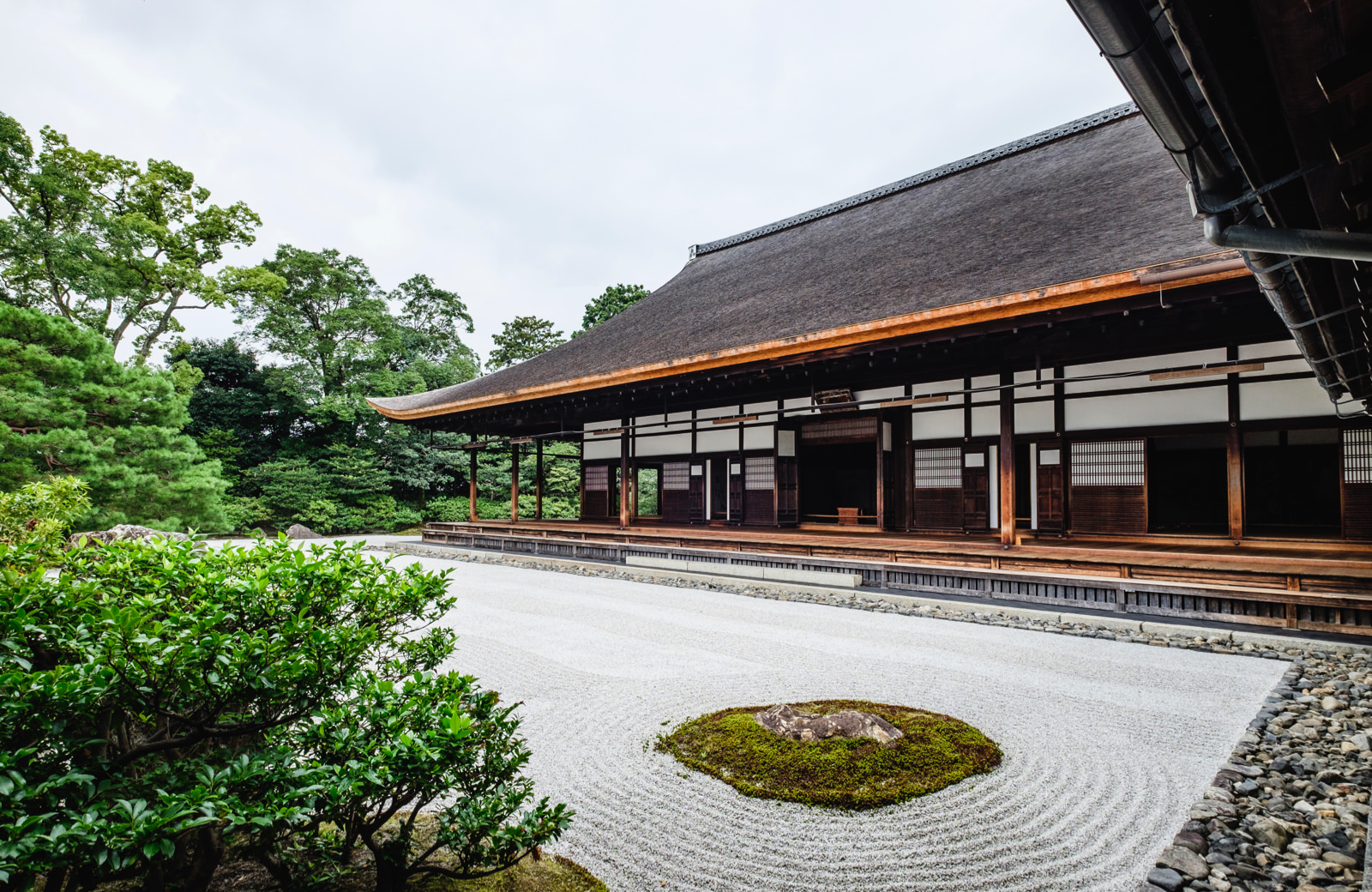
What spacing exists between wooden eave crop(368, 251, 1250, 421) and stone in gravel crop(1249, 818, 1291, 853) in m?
4.53

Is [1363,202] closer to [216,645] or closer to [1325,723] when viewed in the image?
[1325,723]

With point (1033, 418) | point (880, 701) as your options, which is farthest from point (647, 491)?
point (880, 701)

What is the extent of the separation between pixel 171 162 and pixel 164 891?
26369mm

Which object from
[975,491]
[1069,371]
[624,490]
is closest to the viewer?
[1069,371]

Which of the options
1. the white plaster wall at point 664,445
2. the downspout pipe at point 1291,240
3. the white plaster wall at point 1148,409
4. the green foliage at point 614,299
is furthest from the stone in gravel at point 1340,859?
the green foliage at point 614,299

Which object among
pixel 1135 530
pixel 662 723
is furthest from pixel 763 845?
pixel 1135 530

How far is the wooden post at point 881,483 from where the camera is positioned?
33.3 ft

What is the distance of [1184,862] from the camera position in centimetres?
228

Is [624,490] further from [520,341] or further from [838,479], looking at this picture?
[520,341]

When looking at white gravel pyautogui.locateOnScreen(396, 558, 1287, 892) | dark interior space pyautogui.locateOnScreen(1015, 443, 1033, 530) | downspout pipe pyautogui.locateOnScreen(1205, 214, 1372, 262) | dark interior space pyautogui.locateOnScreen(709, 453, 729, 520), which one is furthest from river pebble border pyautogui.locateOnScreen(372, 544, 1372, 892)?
dark interior space pyautogui.locateOnScreen(709, 453, 729, 520)

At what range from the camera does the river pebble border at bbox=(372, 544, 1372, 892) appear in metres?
2.24

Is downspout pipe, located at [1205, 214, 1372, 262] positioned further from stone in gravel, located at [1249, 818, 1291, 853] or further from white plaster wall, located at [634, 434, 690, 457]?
white plaster wall, located at [634, 434, 690, 457]

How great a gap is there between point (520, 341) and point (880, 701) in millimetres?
30102

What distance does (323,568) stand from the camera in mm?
1980
